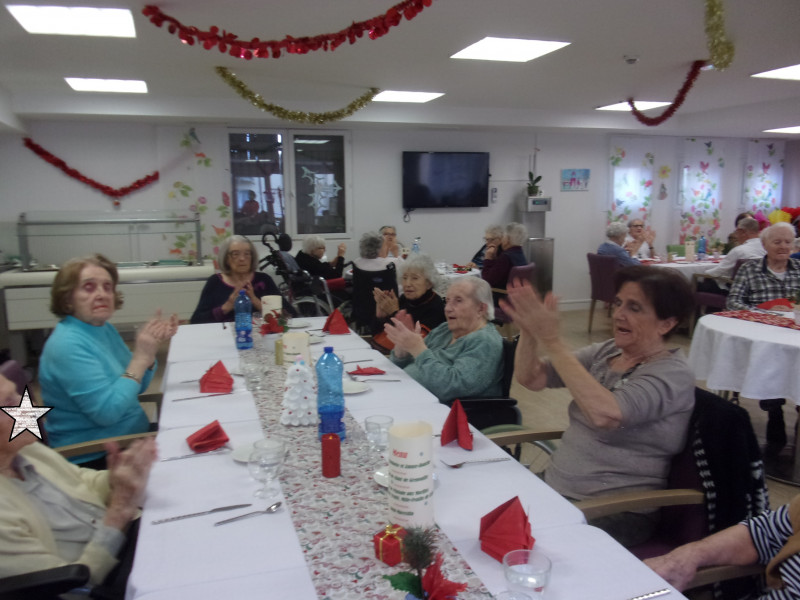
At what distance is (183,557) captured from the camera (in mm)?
1149

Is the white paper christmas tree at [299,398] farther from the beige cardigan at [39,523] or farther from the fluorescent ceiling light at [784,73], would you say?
the fluorescent ceiling light at [784,73]

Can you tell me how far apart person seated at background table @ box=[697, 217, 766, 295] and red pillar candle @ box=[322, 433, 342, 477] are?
5.01m

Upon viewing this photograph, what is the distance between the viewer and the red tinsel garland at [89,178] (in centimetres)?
609

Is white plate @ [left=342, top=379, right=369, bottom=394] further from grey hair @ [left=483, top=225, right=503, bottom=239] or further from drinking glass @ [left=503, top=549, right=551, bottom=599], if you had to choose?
grey hair @ [left=483, top=225, right=503, bottom=239]

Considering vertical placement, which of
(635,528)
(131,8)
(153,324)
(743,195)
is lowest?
(635,528)

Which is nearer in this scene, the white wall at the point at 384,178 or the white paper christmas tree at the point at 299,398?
the white paper christmas tree at the point at 299,398

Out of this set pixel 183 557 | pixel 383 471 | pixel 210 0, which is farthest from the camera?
pixel 210 0

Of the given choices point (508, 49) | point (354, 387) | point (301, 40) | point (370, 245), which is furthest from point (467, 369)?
point (370, 245)

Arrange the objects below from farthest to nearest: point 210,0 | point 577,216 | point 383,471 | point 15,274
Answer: point 577,216
point 15,274
point 210,0
point 383,471

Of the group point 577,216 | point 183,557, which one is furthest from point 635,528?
point 577,216

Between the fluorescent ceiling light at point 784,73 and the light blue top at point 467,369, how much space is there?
436 centimetres

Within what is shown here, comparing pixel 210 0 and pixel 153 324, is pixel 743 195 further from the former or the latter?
pixel 153 324

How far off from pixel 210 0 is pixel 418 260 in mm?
1740

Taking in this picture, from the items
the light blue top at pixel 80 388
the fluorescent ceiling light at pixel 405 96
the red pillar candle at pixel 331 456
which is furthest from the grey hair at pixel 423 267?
the fluorescent ceiling light at pixel 405 96
